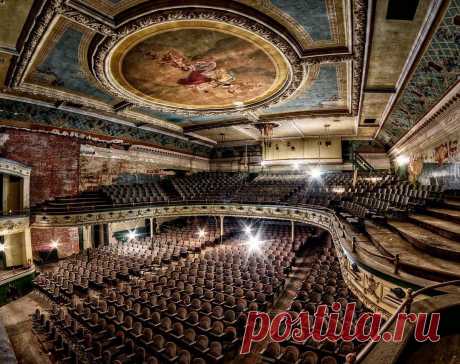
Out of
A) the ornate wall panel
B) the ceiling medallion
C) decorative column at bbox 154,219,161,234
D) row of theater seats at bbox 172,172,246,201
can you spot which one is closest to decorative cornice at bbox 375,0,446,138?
the ceiling medallion

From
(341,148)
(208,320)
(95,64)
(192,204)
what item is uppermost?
(95,64)

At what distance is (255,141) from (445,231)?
15.5m

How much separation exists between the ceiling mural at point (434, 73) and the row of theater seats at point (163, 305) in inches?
230

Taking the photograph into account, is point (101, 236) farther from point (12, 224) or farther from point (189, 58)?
point (189, 58)

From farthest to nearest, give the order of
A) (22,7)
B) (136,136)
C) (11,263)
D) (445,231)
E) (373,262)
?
(136,136) < (11,263) < (22,7) < (445,231) < (373,262)

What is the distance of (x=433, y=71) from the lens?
588 centimetres

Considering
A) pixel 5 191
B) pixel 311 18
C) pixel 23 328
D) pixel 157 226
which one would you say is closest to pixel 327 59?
pixel 311 18

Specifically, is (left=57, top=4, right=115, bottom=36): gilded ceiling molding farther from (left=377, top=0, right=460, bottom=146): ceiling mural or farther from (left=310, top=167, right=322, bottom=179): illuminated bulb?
(left=310, top=167, right=322, bottom=179): illuminated bulb

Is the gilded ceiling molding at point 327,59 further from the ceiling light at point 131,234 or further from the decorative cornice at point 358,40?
the ceiling light at point 131,234

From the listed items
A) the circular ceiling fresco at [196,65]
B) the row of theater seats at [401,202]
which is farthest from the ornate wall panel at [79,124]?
the row of theater seats at [401,202]

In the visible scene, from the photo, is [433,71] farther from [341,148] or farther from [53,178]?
[53,178]

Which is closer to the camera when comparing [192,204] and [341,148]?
[192,204]

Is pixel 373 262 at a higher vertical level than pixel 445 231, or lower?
lower

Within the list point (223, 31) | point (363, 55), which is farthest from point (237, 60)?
point (363, 55)
